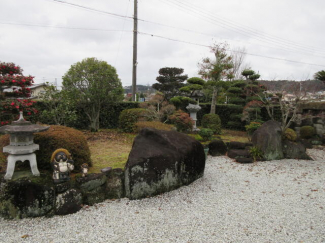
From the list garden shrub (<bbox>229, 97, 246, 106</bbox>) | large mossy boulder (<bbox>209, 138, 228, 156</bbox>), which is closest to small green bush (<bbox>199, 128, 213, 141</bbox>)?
large mossy boulder (<bbox>209, 138, 228, 156</bbox>)

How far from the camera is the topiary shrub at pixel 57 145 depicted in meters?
3.90

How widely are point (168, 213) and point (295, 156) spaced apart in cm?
536

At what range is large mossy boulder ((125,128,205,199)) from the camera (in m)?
3.81

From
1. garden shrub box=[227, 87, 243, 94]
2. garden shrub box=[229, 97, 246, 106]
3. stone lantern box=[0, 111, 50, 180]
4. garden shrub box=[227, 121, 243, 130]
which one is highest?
garden shrub box=[227, 87, 243, 94]

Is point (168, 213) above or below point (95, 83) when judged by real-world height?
below

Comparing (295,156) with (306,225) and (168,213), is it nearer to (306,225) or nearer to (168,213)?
(306,225)

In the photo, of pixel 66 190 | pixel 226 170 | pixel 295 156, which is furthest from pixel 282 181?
pixel 66 190

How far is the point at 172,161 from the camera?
4105mm

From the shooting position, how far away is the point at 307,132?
9.54m

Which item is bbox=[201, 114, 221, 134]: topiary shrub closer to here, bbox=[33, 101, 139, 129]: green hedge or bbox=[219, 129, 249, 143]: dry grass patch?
bbox=[219, 129, 249, 143]: dry grass patch

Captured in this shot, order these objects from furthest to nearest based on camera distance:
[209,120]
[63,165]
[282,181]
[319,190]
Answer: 1. [209,120]
2. [282,181]
3. [319,190]
4. [63,165]

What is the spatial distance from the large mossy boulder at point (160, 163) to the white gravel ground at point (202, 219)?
19cm

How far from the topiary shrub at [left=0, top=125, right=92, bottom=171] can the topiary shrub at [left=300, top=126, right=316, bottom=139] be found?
9518 millimetres

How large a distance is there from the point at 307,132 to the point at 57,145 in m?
10.1
